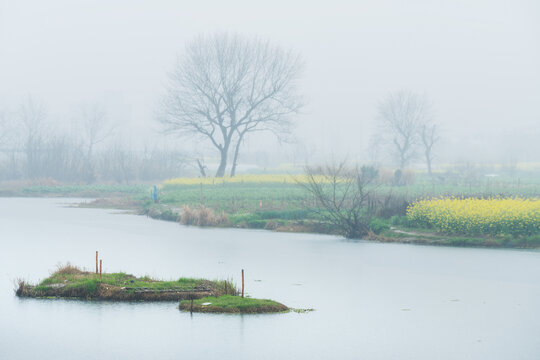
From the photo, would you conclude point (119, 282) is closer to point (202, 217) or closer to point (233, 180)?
point (202, 217)

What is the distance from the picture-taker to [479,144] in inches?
6978

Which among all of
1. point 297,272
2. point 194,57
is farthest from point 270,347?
point 194,57

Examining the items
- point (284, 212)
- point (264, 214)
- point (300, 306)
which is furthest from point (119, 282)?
point (264, 214)

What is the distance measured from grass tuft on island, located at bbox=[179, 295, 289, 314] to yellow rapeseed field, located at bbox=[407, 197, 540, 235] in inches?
503

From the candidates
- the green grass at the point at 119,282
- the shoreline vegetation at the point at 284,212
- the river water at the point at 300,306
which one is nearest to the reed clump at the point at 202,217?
the shoreline vegetation at the point at 284,212

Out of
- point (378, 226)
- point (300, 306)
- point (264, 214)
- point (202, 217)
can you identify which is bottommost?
point (300, 306)

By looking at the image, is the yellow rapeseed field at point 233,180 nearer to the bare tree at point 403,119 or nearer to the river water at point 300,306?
the bare tree at point 403,119

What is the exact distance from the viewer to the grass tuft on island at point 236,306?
13.4 meters

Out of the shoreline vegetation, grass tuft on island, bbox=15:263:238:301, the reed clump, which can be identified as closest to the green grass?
grass tuft on island, bbox=15:263:238:301

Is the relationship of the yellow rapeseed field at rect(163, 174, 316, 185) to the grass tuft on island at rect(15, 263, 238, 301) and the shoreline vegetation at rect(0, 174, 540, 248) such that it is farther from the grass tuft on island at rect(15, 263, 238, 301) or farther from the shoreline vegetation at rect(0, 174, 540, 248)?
the grass tuft on island at rect(15, 263, 238, 301)

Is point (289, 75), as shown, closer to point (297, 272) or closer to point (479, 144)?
point (297, 272)

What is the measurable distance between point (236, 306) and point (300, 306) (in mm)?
1354

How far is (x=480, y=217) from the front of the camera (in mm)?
24797

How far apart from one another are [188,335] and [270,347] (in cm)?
146
